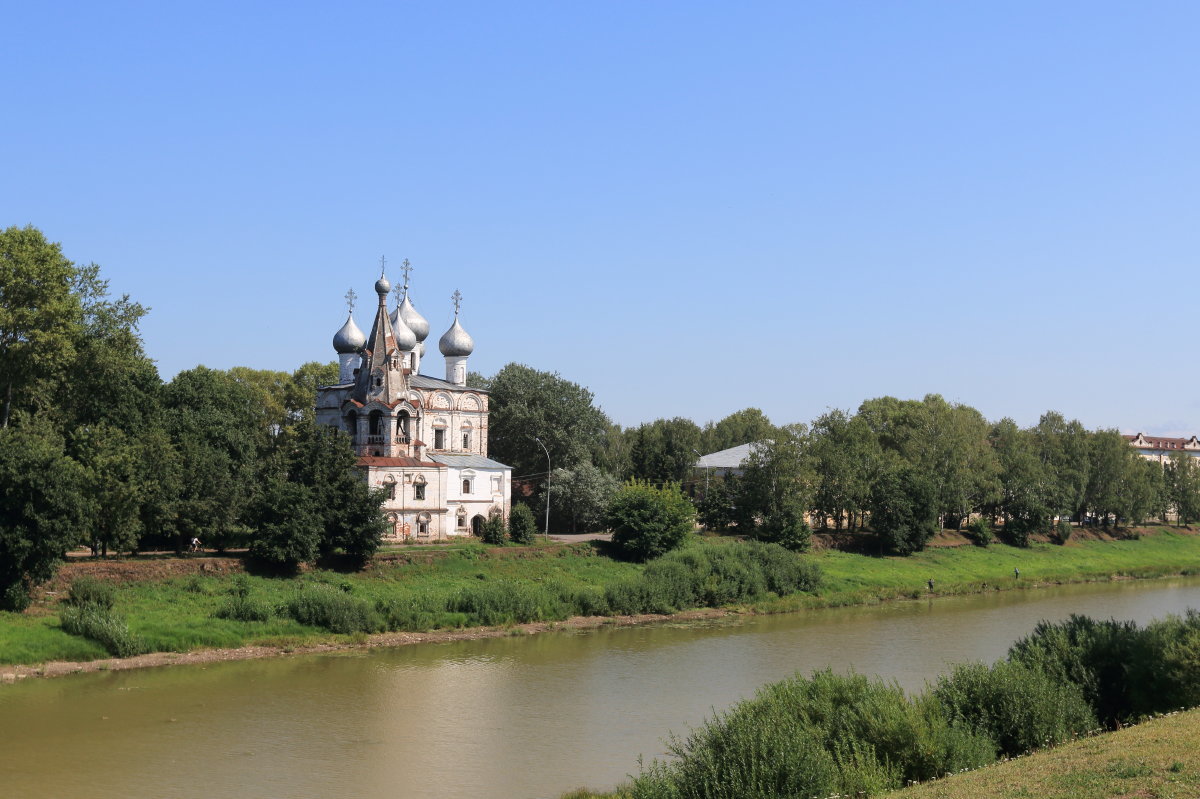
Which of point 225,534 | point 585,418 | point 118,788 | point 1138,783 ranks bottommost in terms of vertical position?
point 118,788

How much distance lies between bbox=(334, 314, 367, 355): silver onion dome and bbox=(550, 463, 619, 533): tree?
38.0 feet

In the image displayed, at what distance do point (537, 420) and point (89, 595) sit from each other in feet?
114

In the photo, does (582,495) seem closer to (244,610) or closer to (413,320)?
(413,320)

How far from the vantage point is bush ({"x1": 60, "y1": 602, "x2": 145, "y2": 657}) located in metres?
32.2

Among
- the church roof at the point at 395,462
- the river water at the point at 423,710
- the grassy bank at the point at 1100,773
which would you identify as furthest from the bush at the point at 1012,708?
the church roof at the point at 395,462

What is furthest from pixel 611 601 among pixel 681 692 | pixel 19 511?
pixel 19 511

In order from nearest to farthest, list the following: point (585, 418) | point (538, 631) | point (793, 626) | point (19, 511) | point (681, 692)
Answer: point (681, 692) < point (19, 511) < point (538, 631) < point (793, 626) < point (585, 418)

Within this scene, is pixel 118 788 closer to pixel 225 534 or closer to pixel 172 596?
pixel 172 596

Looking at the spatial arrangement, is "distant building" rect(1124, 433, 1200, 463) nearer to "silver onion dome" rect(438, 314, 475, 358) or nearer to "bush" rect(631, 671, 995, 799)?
"silver onion dome" rect(438, 314, 475, 358)

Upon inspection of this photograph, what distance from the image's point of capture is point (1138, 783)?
14953 mm

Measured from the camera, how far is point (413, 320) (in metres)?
58.9

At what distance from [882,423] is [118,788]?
64506mm

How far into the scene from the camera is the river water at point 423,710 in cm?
2198

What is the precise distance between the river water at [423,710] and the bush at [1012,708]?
196 cm
